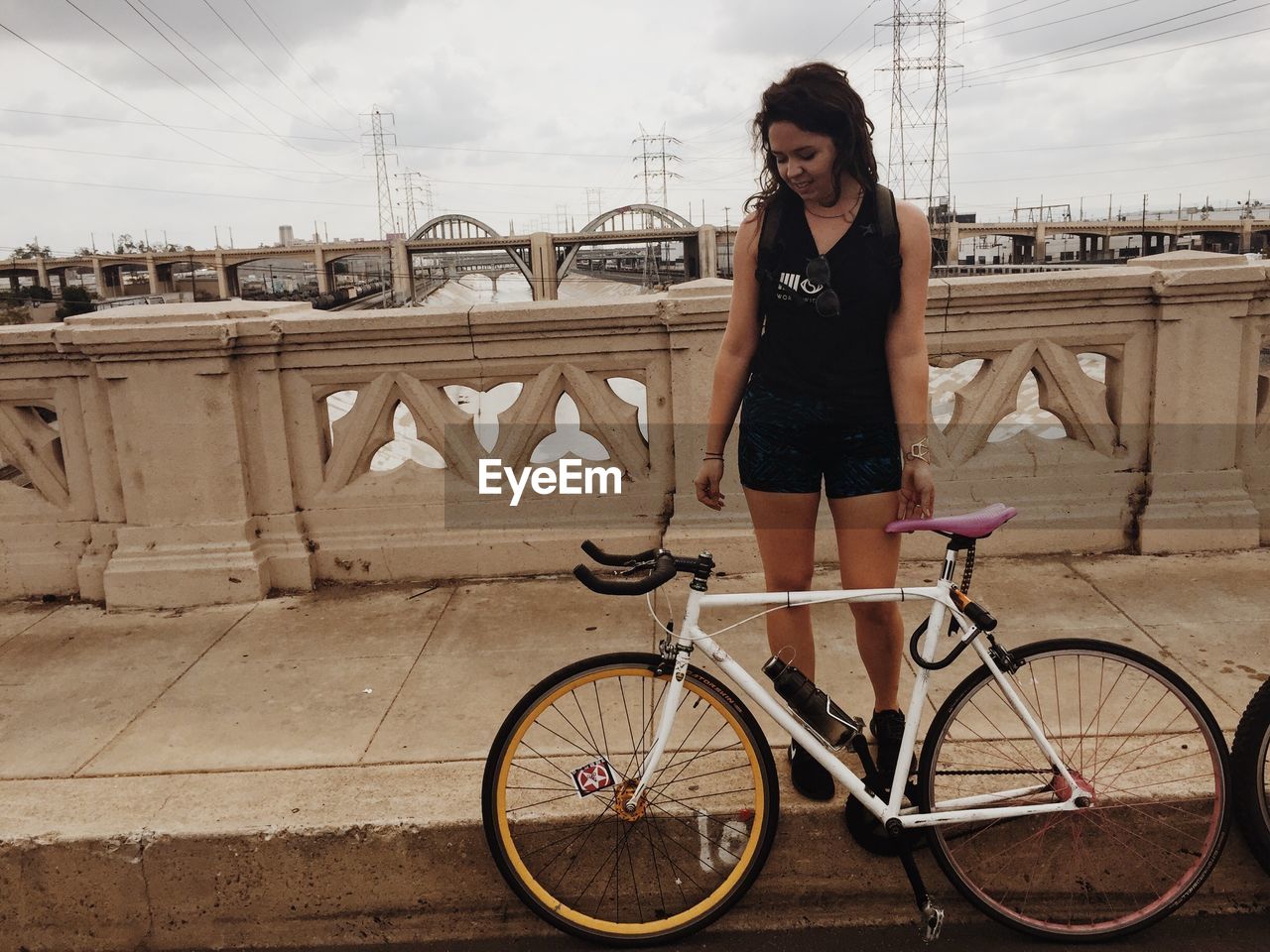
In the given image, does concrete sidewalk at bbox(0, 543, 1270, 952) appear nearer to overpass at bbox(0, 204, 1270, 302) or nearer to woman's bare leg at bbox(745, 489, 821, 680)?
woman's bare leg at bbox(745, 489, 821, 680)

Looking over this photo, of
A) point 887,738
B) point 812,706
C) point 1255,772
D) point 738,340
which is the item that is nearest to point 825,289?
point 738,340

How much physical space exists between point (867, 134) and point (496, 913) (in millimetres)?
2266

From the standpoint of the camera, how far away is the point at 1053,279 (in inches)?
186

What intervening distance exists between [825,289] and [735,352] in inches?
14.0

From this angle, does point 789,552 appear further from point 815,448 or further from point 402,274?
point 402,274

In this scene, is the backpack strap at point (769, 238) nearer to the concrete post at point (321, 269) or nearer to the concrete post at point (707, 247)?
the concrete post at point (707, 247)

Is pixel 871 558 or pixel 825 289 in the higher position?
pixel 825 289

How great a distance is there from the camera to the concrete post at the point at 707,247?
9944 centimetres

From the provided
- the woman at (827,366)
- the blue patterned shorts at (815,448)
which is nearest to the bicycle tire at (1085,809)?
the woman at (827,366)

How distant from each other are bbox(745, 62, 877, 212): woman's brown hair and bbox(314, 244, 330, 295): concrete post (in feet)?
348

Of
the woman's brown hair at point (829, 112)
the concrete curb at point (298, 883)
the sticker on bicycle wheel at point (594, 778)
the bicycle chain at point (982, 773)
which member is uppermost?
the woman's brown hair at point (829, 112)

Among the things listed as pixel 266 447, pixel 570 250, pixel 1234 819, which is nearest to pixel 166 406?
pixel 266 447

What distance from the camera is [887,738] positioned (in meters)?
2.81

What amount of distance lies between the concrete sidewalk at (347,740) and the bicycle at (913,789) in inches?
7.0
